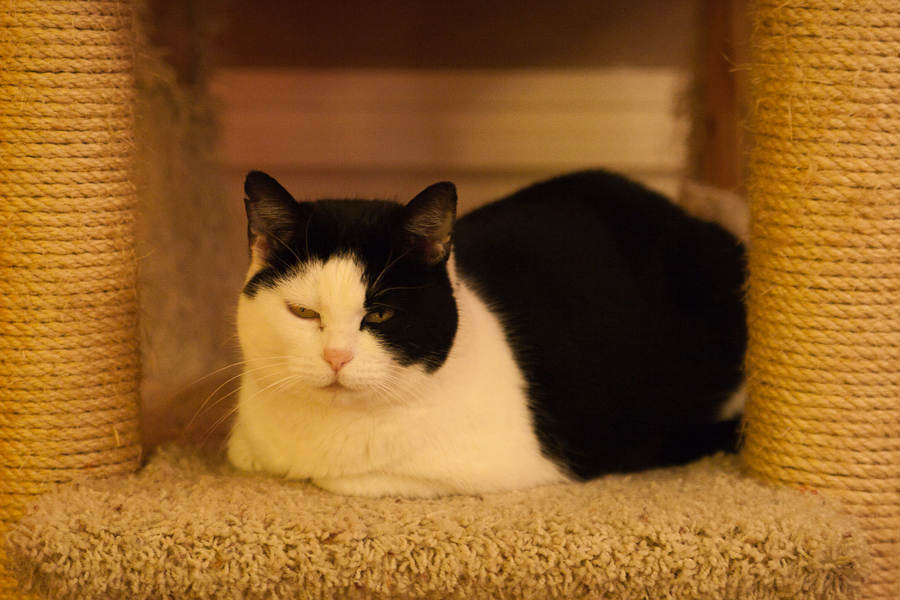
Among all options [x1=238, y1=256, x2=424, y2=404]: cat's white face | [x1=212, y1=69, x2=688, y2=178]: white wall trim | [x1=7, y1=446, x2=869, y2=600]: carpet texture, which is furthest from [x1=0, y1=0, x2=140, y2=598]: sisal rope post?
[x1=212, y1=69, x2=688, y2=178]: white wall trim

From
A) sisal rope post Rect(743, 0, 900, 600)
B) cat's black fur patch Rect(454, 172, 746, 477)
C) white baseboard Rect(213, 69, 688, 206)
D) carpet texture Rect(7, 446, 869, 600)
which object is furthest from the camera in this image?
white baseboard Rect(213, 69, 688, 206)

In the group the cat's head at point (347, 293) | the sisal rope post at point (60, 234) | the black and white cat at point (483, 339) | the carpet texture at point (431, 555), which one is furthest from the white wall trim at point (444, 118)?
the carpet texture at point (431, 555)

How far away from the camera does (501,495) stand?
1.15m

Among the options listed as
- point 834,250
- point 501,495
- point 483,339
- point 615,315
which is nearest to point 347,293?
point 483,339

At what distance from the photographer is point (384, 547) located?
37.7 inches

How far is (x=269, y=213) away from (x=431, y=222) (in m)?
0.22

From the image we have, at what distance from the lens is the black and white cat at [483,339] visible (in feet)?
3.38

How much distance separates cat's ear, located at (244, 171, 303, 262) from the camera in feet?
3.36

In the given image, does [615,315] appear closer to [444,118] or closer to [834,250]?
[834,250]

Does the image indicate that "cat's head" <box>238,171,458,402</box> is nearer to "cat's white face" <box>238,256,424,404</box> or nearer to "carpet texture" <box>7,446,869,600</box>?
"cat's white face" <box>238,256,424,404</box>

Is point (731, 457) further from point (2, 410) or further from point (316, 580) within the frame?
point (2, 410)

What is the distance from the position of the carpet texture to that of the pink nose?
0.20 meters

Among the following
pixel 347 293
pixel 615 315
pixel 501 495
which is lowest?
pixel 501 495

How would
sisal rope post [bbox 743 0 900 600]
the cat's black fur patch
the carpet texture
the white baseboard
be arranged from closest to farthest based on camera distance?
the carpet texture → sisal rope post [bbox 743 0 900 600] → the cat's black fur patch → the white baseboard
